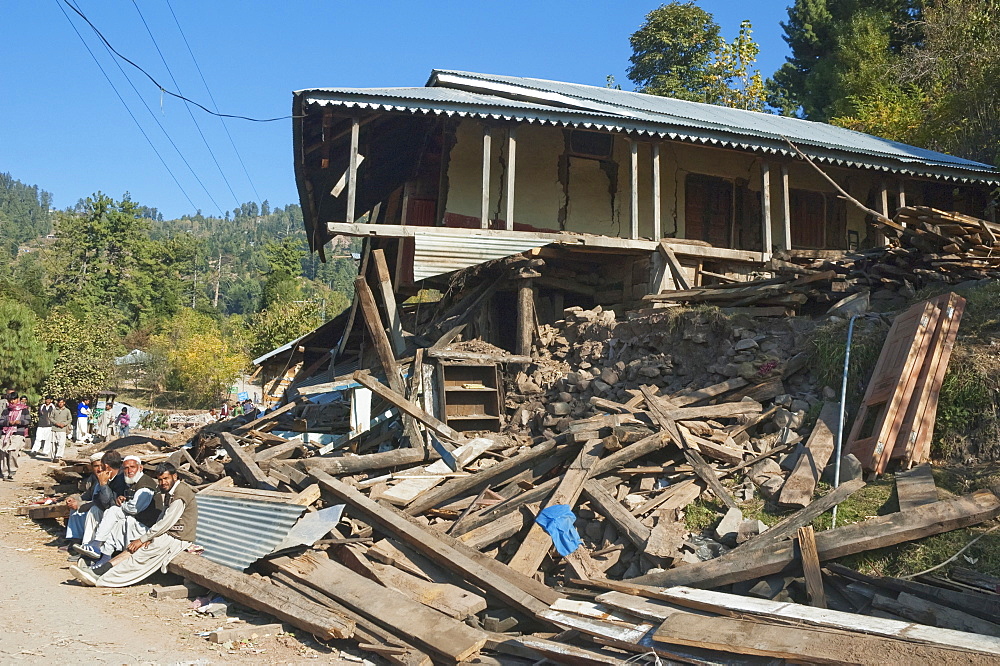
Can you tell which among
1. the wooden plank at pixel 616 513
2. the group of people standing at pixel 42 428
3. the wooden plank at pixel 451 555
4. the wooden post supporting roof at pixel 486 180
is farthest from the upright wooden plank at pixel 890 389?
the group of people standing at pixel 42 428

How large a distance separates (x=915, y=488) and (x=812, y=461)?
1.11 meters

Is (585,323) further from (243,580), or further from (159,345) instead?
(159,345)

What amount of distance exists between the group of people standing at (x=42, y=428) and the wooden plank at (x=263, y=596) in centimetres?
884

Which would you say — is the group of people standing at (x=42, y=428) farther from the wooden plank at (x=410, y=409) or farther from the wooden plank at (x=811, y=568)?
the wooden plank at (x=811, y=568)

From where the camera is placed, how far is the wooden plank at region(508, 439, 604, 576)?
7.77m

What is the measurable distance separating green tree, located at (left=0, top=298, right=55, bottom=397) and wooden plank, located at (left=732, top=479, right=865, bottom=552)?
98.5 feet

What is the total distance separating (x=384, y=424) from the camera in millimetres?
12672

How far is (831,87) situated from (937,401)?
102 feet

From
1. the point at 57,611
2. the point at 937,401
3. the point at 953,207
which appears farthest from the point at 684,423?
the point at 953,207

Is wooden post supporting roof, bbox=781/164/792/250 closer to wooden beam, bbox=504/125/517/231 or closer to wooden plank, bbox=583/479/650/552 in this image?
wooden beam, bbox=504/125/517/231

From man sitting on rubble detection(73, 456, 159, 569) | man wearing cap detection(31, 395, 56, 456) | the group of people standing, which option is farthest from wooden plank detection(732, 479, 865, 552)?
man wearing cap detection(31, 395, 56, 456)

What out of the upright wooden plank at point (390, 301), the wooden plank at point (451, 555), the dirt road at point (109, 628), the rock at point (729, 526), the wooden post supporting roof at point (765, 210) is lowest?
the dirt road at point (109, 628)

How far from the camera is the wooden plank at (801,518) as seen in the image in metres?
7.35

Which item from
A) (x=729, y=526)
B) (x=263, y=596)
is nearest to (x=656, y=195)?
(x=729, y=526)
